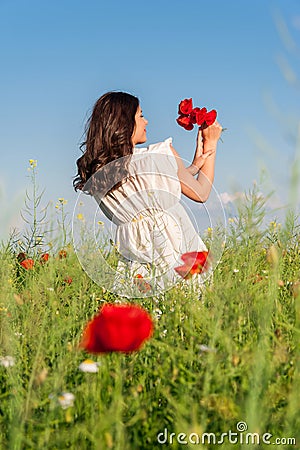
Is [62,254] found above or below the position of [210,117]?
below

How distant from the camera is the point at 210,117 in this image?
3941 mm

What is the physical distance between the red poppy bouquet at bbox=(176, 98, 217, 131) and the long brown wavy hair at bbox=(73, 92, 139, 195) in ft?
1.00

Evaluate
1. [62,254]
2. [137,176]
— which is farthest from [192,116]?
[62,254]

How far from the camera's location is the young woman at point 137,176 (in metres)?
3.79

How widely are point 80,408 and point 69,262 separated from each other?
1485 mm

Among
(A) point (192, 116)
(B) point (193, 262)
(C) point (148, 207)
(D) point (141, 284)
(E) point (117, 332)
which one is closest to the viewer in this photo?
(E) point (117, 332)

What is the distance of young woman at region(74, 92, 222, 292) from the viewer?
3.79m

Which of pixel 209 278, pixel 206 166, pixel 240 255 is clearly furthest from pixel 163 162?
pixel 240 255

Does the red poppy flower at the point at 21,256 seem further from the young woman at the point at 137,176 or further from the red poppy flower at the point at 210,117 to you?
the red poppy flower at the point at 210,117

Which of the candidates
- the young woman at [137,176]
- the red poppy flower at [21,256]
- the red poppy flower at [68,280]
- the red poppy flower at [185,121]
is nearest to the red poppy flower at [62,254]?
the red poppy flower at [68,280]

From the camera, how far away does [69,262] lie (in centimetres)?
319

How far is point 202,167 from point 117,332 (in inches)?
102

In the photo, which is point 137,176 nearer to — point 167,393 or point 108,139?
point 108,139

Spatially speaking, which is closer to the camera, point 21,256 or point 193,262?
point 193,262
